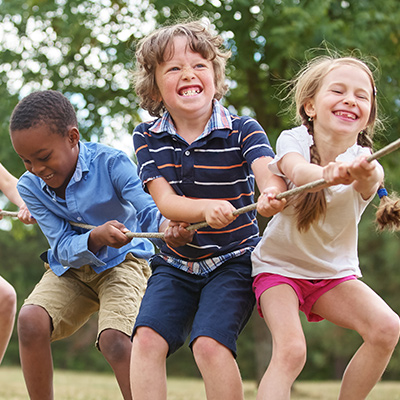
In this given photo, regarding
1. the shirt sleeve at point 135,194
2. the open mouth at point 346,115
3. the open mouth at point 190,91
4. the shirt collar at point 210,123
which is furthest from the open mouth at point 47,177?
the open mouth at point 346,115

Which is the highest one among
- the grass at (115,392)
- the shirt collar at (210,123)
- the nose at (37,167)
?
the shirt collar at (210,123)

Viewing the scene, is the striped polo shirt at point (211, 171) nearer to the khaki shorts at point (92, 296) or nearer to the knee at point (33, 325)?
the khaki shorts at point (92, 296)

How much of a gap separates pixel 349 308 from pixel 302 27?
4.52m

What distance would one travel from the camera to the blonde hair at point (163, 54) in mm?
3332

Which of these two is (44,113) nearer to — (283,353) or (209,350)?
(209,350)

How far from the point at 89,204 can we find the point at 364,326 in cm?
155

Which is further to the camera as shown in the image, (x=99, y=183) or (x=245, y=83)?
(x=245, y=83)

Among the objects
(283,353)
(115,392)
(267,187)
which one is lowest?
(115,392)

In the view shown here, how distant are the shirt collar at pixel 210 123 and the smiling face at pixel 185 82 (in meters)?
0.04

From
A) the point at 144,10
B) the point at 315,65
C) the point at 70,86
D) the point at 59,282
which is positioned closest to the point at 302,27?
the point at 144,10

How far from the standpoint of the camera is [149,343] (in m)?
2.97

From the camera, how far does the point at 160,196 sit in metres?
3.16

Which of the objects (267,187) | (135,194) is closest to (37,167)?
(135,194)

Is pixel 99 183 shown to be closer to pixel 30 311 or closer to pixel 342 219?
pixel 30 311
